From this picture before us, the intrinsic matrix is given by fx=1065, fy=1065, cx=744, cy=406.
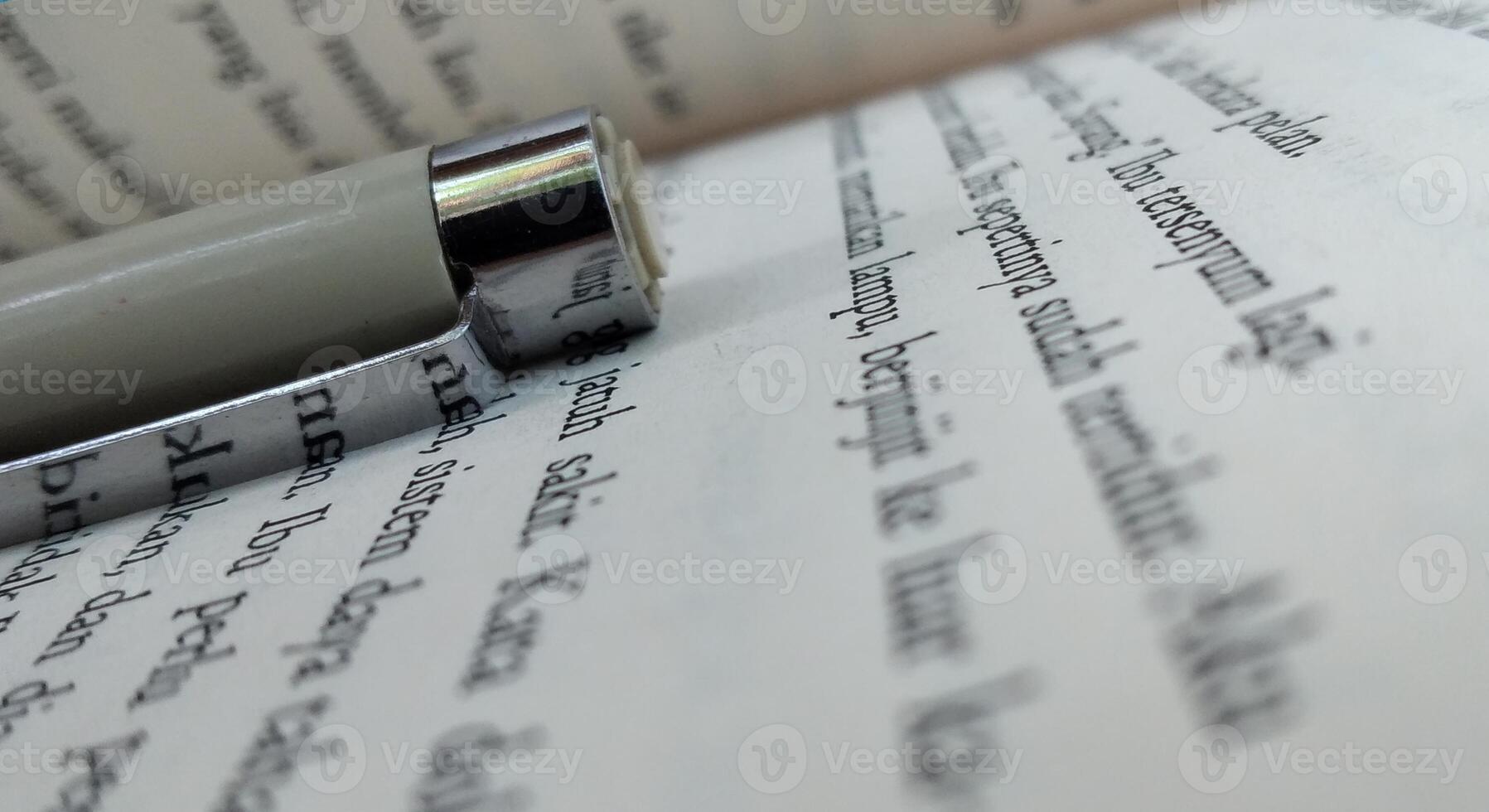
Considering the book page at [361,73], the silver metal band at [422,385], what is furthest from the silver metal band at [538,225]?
the book page at [361,73]

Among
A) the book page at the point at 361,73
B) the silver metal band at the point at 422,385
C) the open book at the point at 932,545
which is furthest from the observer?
the book page at the point at 361,73

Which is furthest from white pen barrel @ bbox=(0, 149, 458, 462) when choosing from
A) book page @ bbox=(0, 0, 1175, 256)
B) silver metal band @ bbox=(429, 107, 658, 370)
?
book page @ bbox=(0, 0, 1175, 256)

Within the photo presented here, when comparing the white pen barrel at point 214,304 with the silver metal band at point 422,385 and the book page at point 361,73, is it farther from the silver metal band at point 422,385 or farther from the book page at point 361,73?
the book page at point 361,73

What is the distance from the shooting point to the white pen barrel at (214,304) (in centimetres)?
55

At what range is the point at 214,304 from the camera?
55 centimetres

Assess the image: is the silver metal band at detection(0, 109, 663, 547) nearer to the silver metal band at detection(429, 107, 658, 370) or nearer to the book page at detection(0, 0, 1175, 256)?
the silver metal band at detection(429, 107, 658, 370)

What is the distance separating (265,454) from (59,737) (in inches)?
7.2

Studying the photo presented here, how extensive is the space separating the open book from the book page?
230mm

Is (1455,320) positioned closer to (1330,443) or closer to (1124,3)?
(1330,443)

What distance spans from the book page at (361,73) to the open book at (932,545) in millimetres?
230

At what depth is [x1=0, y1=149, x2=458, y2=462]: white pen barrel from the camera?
548mm

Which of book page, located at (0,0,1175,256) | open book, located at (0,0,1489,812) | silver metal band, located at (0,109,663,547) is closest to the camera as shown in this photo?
open book, located at (0,0,1489,812)

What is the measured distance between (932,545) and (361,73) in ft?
2.07

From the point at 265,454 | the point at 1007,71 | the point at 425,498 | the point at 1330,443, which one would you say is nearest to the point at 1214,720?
the point at 1330,443
